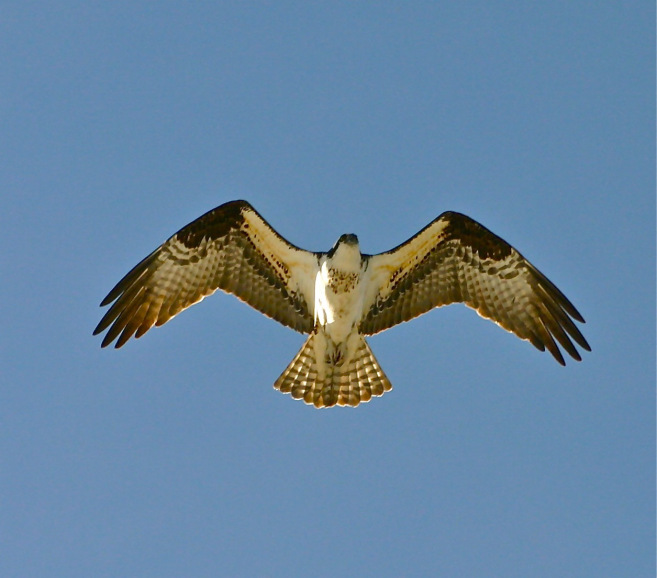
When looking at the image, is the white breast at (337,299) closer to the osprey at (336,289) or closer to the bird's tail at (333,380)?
the osprey at (336,289)

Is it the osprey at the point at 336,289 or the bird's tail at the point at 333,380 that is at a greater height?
the osprey at the point at 336,289

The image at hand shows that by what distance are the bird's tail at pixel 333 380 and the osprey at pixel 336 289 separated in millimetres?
11

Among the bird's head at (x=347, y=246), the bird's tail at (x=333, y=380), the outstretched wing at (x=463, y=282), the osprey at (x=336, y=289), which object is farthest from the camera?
the bird's tail at (x=333, y=380)

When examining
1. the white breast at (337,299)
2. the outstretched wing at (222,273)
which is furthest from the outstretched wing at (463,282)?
the outstretched wing at (222,273)

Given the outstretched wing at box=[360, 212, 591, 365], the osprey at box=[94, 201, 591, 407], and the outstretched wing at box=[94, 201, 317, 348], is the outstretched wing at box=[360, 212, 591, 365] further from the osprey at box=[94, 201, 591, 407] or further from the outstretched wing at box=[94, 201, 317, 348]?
the outstretched wing at box=[94, 201, 317, 348]

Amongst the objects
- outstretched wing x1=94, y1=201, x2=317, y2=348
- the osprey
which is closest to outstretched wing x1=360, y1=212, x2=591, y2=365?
the osprey

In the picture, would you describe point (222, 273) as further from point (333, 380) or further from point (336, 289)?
point (333, 380)

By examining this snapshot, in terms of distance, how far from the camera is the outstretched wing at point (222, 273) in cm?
1080

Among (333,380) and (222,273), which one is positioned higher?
(222,273)

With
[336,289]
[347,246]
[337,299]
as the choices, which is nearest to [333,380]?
[337,299]

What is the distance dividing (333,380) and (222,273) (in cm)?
176

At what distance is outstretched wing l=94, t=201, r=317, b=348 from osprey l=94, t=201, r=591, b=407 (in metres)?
0.01

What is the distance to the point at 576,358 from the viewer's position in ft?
35.3

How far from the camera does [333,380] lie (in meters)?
11.3
